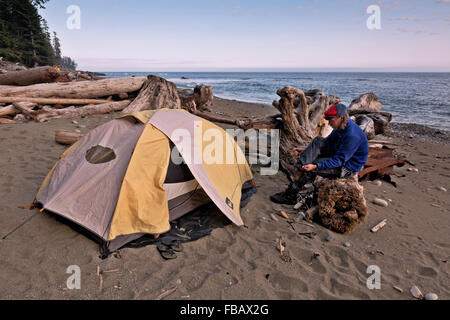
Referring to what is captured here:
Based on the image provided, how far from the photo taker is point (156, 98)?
10.9 metres

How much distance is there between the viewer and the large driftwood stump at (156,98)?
10500 millimetres

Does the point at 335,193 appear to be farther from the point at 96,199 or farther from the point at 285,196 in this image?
the point at 96,199

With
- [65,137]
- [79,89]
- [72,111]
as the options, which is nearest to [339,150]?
[65,137]

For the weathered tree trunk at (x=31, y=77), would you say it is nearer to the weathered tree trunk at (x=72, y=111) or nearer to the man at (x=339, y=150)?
the weathered tree trunk at (x=72, y=111)

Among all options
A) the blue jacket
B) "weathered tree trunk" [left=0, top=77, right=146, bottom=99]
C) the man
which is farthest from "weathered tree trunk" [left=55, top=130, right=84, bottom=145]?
the blue jacket

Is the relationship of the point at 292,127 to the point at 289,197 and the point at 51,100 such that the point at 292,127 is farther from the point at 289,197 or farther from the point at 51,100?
the point at 51,100

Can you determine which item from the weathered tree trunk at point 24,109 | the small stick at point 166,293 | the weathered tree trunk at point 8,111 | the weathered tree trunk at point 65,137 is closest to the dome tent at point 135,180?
the small stick at point 166,293

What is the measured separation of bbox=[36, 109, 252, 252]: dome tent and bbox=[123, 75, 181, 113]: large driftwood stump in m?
6.07

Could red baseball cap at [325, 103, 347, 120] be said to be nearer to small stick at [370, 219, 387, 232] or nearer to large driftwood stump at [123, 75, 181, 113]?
small stick at [370, 219, 387, 232]

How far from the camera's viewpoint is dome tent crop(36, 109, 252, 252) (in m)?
3.66

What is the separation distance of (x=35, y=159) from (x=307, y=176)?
6.19 metres

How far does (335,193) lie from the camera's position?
168 inches

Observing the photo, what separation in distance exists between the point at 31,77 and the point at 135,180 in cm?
1086
